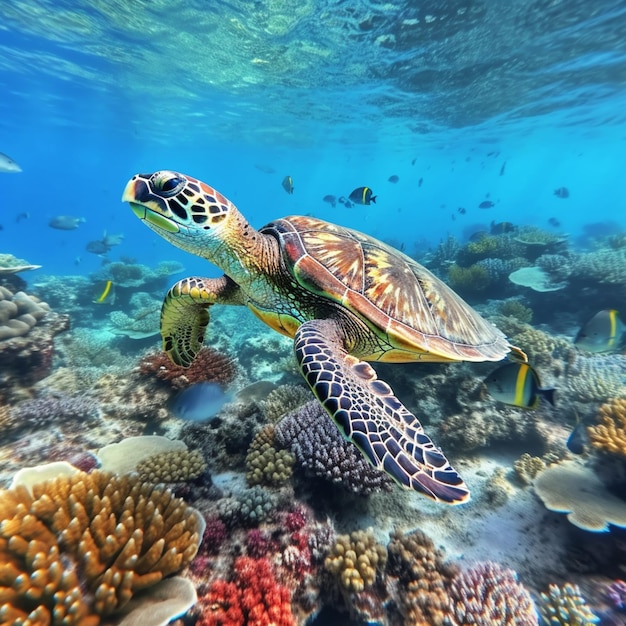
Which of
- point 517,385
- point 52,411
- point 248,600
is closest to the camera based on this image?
point 248,600

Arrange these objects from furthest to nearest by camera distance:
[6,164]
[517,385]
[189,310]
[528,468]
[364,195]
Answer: [6,164], [364,195], [189,310], [528,468], [517,385]

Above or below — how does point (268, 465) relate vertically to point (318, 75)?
below

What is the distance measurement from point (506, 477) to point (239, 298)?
11.2ft

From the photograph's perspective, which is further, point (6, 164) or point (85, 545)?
point (6, 164)

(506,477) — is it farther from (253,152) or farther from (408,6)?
(253,152)

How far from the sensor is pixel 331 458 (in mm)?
2879

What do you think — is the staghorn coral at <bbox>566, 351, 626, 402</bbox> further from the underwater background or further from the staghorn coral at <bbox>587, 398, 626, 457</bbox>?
the staghorn coral at <bbox>587, 398, 626, 457</bbox>

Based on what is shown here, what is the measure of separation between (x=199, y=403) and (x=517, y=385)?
128 inches

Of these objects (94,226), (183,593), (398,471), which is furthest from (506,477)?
(94,226)

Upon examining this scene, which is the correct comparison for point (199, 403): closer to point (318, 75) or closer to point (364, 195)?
point (364, 195)

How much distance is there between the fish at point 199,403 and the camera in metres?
3.62

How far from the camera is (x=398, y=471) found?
5.33ft

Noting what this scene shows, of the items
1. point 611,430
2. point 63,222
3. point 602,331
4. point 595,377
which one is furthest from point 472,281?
point 63,222

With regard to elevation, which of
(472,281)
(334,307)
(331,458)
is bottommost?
(331,458)
